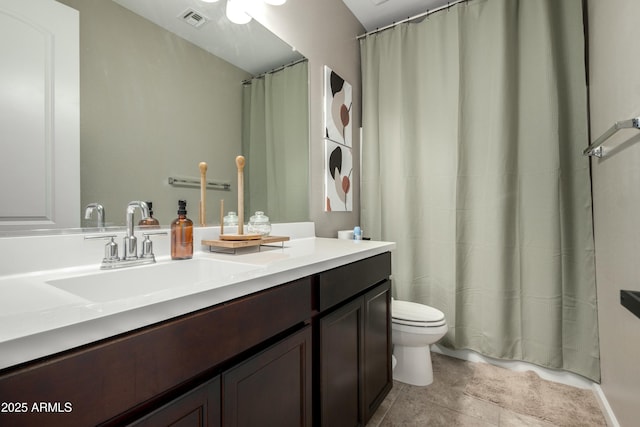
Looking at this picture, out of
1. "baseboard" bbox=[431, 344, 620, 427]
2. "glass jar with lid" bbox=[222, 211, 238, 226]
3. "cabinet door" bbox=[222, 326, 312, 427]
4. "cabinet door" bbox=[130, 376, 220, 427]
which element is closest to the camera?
"cabinet door" bbox=[130, 376, 220, 427]

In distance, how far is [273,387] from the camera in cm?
82

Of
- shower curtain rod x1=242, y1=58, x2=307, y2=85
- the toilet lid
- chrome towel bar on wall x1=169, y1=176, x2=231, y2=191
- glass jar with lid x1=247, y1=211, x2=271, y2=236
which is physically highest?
shower curtain rod x1=242, y1=58, x2=307, y2=85

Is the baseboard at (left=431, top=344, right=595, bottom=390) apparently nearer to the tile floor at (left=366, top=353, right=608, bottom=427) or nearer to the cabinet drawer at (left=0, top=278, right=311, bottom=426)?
the tile floor at (left=366, top=353, right=608, bottom=427)

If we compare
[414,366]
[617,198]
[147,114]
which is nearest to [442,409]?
[414,366]

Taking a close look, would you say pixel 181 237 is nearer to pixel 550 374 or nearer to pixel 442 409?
pixel 442 409

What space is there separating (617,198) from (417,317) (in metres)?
1.06

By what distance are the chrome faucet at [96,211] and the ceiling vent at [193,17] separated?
2.71 ft

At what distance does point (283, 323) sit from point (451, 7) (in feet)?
7.51

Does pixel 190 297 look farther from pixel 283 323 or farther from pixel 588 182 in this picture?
pixel 588 182

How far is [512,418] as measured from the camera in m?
1.47

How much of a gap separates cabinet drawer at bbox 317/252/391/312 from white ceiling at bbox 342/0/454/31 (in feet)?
6.21

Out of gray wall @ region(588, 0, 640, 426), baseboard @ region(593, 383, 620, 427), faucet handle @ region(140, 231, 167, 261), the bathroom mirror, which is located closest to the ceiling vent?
the bathroom mirror

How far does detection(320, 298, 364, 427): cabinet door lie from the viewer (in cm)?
104

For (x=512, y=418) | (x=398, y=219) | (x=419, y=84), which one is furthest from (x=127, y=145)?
(x=512, y=418)
